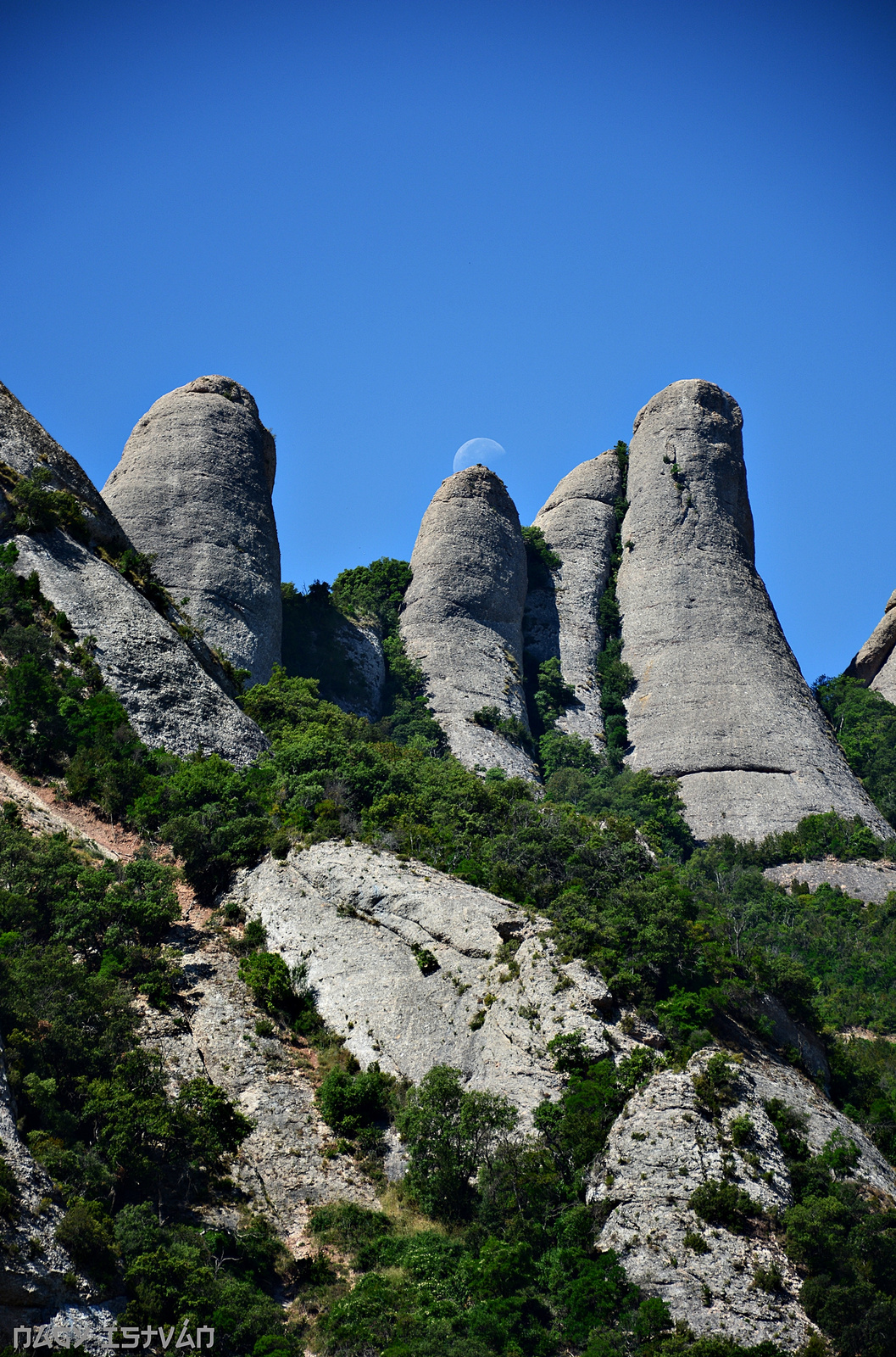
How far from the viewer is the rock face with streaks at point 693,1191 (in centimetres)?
1838

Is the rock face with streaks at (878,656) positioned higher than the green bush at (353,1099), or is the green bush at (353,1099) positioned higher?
the rock face with streaks at (878,656)

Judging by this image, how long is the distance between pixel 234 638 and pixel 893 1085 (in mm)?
26819

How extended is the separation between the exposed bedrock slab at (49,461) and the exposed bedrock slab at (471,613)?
16.8 meters

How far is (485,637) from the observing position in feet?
176

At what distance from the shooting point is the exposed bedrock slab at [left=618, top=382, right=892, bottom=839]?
47781 millimetres

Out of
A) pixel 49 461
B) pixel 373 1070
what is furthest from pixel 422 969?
pixel 49 461

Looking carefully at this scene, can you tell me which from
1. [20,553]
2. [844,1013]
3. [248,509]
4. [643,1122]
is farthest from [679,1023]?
[248,509]

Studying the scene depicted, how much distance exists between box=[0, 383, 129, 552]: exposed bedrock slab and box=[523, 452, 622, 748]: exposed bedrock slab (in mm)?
23755

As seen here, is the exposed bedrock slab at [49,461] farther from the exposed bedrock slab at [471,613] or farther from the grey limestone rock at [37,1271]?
the grey limestone rock at [37,1271]

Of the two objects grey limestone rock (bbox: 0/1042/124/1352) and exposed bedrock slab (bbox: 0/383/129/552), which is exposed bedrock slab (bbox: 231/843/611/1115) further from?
exposed bedrock slab (bbox: 0/383/129/552)

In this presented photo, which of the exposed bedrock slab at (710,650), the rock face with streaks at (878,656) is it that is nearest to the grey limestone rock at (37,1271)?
the exposed bedrock slab at (710,650)

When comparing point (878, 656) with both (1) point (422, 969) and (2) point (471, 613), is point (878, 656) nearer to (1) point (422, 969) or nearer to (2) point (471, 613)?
(2) point (471, 613)

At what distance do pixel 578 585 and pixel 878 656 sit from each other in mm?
17579

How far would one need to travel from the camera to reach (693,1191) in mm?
20000
